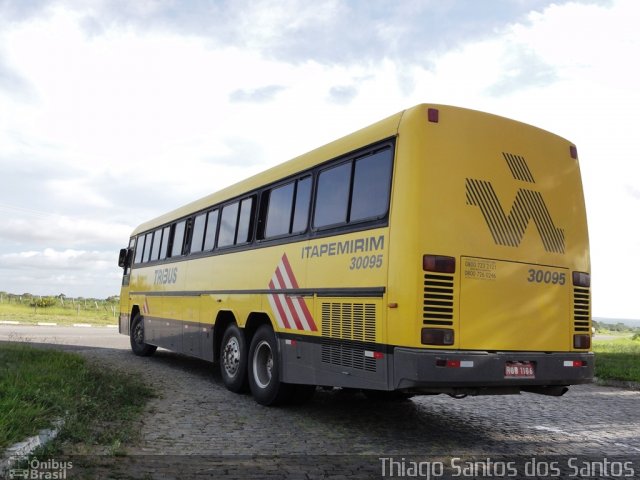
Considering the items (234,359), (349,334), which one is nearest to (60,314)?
(234,359)

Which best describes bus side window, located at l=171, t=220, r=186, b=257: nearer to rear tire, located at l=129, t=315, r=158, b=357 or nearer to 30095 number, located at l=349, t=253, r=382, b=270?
rear tire, located at l=129, t=315, r=158, b=357

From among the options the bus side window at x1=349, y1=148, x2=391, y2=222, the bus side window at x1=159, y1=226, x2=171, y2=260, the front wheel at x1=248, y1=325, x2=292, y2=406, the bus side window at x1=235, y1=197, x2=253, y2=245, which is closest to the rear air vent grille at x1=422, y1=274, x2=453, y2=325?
the bus side window at x1=349, y1=148, x2=391, y2=222

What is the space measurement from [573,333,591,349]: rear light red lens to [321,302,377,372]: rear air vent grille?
2.38 m

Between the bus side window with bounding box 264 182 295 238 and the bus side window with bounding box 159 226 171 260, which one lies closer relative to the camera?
the bus side window with bounding box 264 182 295 238

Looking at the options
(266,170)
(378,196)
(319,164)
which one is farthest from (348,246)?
(266,170)

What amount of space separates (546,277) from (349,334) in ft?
7.45

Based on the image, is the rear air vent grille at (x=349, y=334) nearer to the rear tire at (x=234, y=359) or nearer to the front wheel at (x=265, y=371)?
the front wheel at (x=265, y=371)

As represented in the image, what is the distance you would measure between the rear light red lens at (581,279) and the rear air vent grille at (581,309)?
0.05 meters

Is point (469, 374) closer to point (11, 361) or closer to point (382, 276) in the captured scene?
point (382, 276)

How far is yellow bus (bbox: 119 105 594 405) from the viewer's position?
623 centimetres

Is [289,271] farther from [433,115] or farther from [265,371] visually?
[433,115]

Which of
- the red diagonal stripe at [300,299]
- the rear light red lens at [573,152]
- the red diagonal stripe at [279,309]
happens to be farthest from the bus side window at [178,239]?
the rear light red lens at [573,152]

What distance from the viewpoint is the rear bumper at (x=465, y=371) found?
603 cm

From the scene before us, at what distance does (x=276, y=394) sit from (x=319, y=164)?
3161 mm
